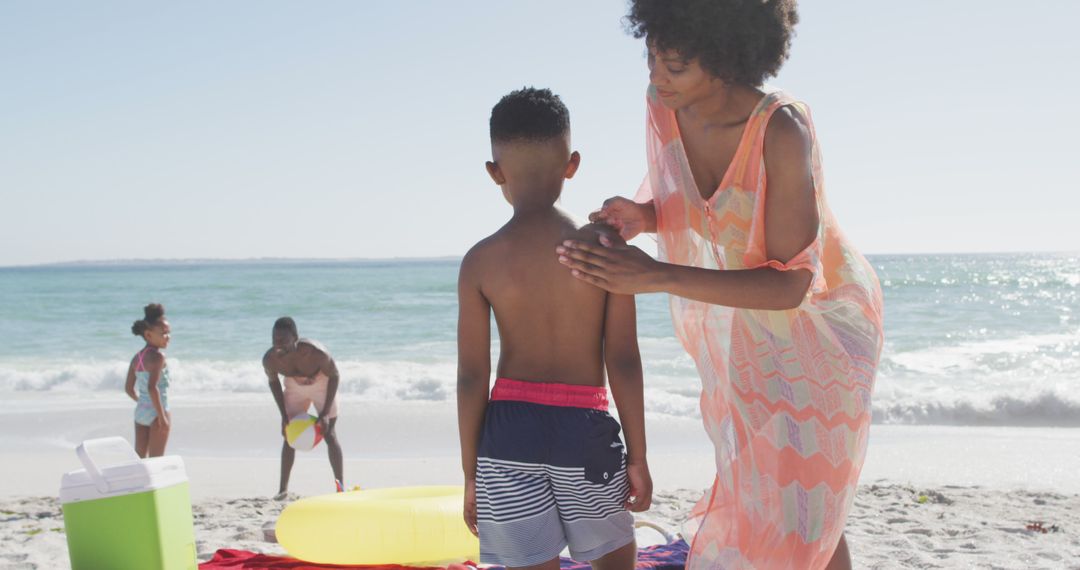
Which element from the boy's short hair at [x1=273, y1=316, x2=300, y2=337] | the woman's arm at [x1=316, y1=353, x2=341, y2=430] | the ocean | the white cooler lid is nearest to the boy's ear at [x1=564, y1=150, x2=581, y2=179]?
the white cooler lid

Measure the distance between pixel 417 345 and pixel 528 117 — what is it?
60.1 ft

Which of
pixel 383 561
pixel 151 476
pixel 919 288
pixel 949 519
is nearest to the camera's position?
pixel 151 476

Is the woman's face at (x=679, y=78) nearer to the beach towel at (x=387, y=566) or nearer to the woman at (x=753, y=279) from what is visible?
the woman at (x=753, y=279)

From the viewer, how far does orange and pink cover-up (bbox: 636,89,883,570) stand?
2252 mm

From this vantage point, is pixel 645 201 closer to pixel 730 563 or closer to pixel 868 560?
pixel 730 563

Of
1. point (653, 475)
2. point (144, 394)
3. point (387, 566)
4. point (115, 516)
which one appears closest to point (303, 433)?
point (144, 394)

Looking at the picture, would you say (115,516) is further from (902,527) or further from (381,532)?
(902,527)

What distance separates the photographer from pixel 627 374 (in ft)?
8.16

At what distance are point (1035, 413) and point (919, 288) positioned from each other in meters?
23.2

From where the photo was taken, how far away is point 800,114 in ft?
7.15

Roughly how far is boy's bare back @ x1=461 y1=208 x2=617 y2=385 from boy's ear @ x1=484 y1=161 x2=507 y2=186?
0.13m

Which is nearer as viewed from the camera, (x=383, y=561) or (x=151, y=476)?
(x=151, y=476)

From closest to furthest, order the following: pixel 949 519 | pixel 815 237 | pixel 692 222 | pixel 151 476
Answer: pixel 815 237 → pixel 692 222 → pixel 151 476 → pixel 949 519

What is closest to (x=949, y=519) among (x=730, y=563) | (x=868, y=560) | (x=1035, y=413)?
(x=868, y=560)
